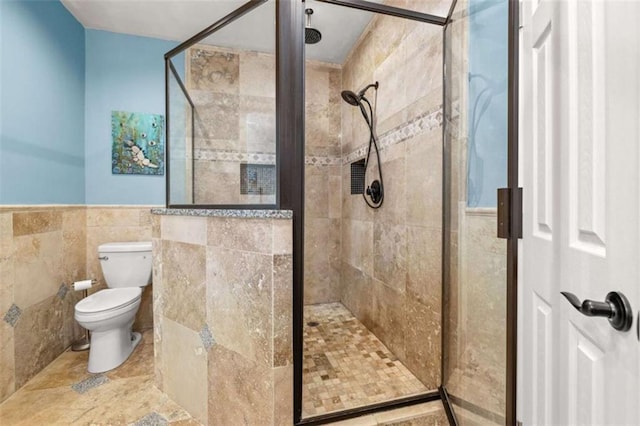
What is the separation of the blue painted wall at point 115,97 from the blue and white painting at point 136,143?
0.04 metres

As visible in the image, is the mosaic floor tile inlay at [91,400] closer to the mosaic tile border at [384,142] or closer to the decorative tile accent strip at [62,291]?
the decorative tile accent strip at [62,291]

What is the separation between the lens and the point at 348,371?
164 centimetres

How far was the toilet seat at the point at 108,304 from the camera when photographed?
5.56 ft

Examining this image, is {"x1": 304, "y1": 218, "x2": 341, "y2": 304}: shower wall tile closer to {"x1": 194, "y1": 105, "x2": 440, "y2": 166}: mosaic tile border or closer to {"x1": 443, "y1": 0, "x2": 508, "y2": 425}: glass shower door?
{"x1": 194, "y1": 105, "x2": 440, "y2": 166}: mosaic tile border

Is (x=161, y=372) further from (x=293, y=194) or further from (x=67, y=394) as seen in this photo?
(x=293, y=194)

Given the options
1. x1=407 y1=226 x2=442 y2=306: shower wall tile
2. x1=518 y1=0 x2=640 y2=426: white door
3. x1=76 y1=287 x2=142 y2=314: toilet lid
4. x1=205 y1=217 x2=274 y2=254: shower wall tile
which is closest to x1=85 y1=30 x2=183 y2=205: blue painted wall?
x1=76 y1=287 x2=142 y2=314: toilet lid

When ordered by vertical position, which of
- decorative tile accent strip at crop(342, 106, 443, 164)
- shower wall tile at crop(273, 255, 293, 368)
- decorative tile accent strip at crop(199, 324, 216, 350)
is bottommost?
decorative tile accent strip at crop(199, 324, 216, 350)

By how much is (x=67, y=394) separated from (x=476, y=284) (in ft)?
7.23

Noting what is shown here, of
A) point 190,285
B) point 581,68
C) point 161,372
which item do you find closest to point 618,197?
point 581,68

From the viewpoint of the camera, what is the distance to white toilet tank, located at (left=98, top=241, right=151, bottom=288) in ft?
6.97

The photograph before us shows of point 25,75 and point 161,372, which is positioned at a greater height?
point 25,75

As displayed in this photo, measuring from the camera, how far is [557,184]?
72 cm

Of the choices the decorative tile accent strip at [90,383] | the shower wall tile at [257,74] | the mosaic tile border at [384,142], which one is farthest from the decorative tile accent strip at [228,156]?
the decorative tile accent strip at [90,383]

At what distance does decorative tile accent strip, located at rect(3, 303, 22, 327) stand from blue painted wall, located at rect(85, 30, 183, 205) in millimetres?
966
